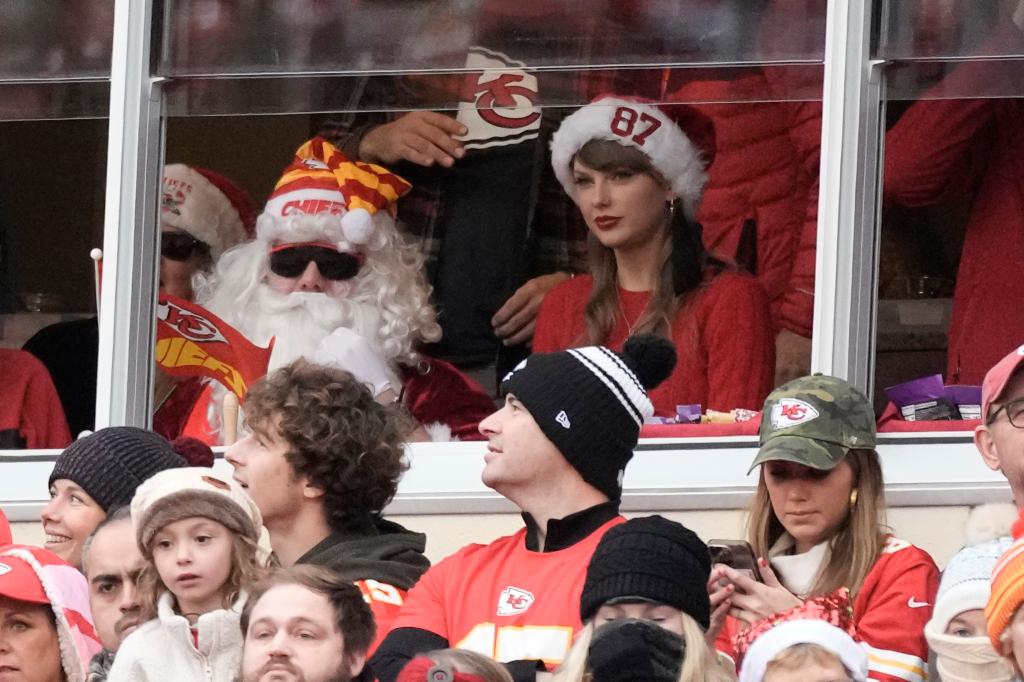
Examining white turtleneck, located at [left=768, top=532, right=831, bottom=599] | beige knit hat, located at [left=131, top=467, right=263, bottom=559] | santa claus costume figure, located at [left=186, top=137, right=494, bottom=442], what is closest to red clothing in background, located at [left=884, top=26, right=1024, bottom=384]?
white turtleneck, located at [left=768, top=532, right=831, bottom=599]

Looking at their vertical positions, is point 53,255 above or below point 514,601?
above

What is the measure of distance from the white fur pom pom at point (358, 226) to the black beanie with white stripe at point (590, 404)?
76.1 inches

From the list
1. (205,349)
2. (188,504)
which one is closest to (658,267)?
(205,349)

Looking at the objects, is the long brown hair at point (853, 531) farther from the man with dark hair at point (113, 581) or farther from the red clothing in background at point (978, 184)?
the man with dark hair at point (113, 581)

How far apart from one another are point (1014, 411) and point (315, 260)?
2700mm

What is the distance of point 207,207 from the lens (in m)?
7.15

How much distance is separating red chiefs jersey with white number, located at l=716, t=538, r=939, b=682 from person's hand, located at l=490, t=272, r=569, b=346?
6.42ft

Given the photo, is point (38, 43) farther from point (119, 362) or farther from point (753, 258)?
point (753, 258)

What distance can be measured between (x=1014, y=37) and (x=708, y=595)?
225cm

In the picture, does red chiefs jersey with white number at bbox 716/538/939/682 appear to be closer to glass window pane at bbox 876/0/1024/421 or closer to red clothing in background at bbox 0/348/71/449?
glass window pane at bbox 876/0/1024/421

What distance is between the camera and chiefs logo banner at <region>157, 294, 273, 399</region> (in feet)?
22.4

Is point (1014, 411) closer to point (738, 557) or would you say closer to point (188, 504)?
point (738, 557)

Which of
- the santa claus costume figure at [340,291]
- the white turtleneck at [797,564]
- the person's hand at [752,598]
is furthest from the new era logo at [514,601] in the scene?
the santa claus costume figure at [340,291]

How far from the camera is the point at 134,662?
4.88 m
